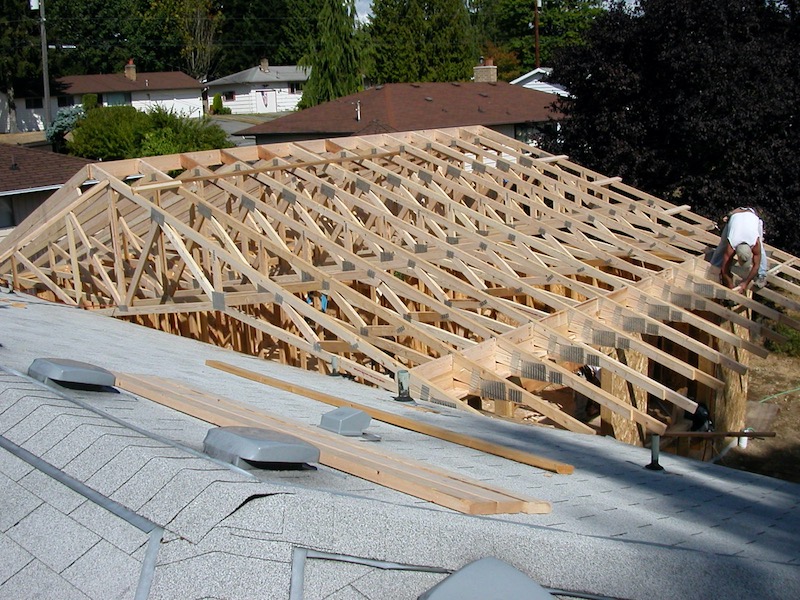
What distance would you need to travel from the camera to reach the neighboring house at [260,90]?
6400cm

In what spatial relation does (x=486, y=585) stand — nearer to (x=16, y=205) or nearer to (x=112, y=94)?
(x=16, y=205)

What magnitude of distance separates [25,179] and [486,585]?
55.6ft

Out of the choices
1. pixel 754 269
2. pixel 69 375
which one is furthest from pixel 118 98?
pixel 69 375

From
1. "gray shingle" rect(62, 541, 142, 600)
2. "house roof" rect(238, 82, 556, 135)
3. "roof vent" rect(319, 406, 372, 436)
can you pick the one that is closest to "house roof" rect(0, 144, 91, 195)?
"house roof" rect(238, 82, 556, 135)

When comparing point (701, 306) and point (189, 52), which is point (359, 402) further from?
point (189, 52)

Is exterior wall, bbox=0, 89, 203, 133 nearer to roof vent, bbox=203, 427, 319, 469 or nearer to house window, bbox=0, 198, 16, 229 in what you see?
house window, bbox=0, 198, 16, 229

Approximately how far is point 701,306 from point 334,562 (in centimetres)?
827

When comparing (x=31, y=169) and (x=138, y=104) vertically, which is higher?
(x=138, y=104)

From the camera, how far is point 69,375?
426 cm

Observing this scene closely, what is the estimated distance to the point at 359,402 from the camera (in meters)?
6.91

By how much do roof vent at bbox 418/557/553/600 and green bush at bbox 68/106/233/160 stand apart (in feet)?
98.8

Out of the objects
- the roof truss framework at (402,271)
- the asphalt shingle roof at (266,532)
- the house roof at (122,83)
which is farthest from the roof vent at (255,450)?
the house roof at (122,83)

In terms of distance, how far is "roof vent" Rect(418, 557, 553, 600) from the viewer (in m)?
A: 2.70

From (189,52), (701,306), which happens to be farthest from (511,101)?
(189,52)
